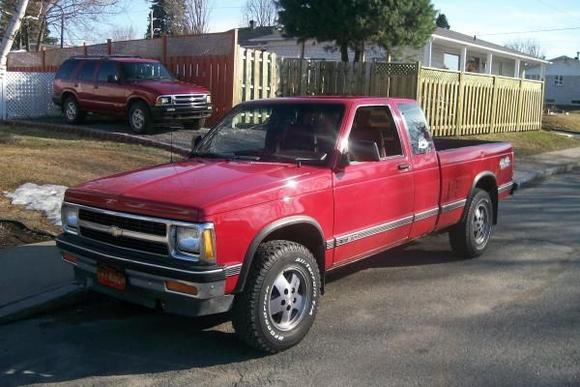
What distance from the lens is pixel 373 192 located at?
18.1 ft

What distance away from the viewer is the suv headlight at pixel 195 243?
413 centimetres

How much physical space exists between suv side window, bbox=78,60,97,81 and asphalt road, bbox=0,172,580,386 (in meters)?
11.0

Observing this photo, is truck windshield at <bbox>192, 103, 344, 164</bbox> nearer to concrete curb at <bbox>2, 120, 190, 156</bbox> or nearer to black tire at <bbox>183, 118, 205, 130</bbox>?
concrete curb at <bbox>2, 120, 190, 156</bbox>

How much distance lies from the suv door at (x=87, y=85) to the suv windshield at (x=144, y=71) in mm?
1091

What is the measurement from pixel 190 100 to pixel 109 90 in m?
2.13

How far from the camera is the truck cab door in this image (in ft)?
20.3

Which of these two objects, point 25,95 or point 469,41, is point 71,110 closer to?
point 25,95

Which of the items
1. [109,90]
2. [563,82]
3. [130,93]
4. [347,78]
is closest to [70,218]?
[130,93]

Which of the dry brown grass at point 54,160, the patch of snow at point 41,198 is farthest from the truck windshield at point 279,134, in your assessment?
the patch of snow at point 41,198

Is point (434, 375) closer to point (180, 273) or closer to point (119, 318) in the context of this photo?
point (180, 273)

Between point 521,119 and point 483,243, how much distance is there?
17.4 metres

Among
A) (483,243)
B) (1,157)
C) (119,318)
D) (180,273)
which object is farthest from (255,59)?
(180,273)

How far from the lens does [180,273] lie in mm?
4152

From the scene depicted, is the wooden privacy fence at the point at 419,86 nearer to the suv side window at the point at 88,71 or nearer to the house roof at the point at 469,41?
the suv side window at the point at 88,71
